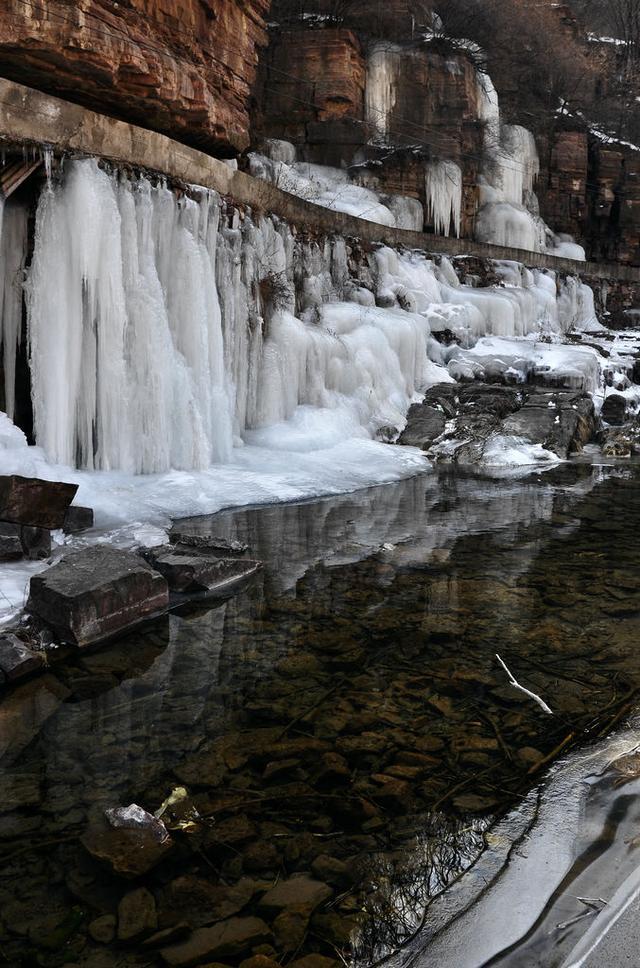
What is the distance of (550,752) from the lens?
2.84 meters

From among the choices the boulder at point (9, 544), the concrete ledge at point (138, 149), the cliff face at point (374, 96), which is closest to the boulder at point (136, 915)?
the boulder at point (9, 544)

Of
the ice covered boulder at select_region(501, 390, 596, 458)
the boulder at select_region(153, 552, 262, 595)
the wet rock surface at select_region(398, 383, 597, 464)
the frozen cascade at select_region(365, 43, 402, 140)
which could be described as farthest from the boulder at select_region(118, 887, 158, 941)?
the frozen cascade at select_region(365, 43, 402, 140)

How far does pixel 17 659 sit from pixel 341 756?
5.39ft

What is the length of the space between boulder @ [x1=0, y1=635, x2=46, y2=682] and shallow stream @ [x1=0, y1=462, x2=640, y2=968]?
0.34 ft

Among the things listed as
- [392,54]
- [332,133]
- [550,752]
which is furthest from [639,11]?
[550,752]

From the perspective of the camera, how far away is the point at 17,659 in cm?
355

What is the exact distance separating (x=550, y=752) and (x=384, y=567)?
2.74 m

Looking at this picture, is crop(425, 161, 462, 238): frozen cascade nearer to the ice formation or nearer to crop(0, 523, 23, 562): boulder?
the ice formation

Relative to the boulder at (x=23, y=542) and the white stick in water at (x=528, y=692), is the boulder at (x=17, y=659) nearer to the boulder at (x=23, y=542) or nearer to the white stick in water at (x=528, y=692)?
the boulder at (x=23, y=542)

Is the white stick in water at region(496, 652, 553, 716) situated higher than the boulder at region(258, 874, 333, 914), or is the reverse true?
the white stick in water at region(496, 652, 553, 716)

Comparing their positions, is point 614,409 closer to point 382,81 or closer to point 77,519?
point 382,81

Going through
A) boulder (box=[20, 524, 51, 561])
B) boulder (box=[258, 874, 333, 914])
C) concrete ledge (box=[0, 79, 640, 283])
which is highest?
concrete ledge (box=[0, 79, 640, 283])

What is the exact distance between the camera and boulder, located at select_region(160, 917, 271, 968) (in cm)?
191

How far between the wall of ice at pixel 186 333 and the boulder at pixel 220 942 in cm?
590
